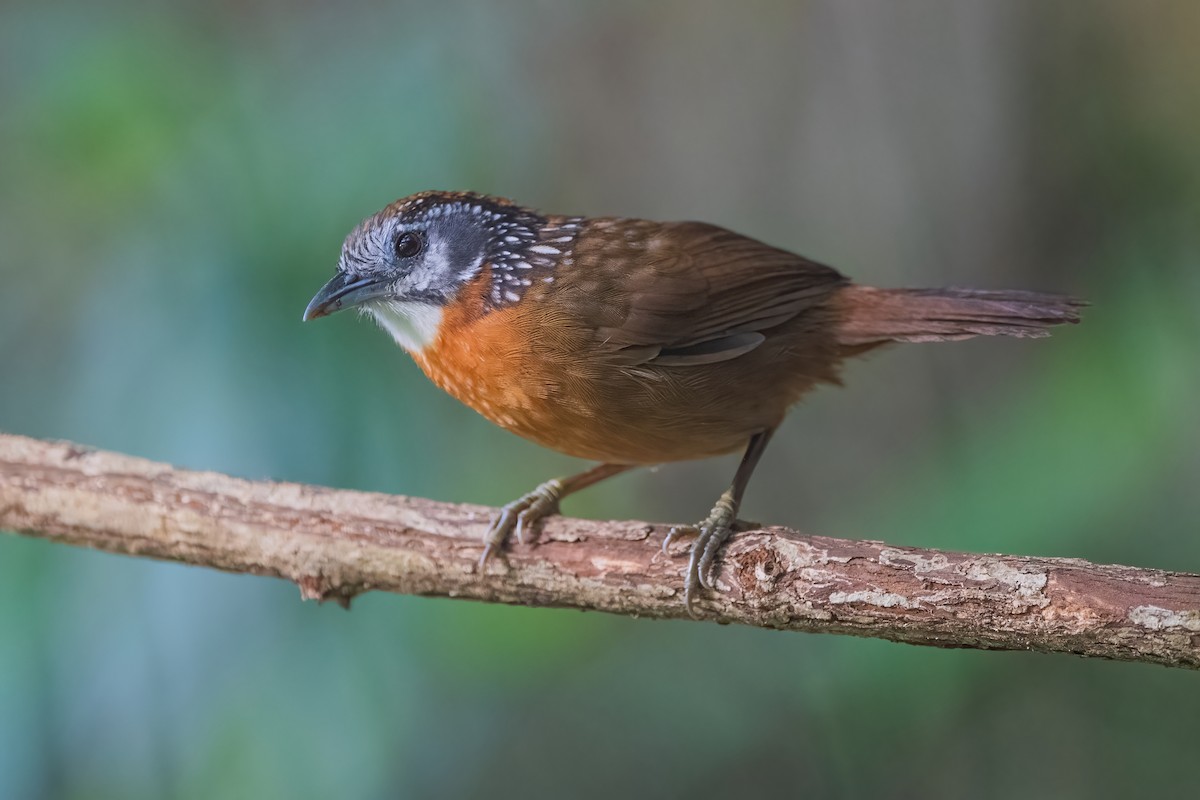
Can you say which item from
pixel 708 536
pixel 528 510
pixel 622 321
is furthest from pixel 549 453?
pixel 708 536

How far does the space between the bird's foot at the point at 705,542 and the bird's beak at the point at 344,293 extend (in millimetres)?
1162

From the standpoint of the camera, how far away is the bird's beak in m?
3.01

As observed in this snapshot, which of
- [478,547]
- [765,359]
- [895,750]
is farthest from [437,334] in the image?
[895,750]

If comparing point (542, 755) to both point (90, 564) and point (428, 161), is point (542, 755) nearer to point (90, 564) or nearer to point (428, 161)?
point (90, 564)

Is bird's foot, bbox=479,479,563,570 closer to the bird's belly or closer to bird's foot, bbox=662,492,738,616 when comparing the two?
the bird's belly

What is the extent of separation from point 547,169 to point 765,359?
2317 millimetres

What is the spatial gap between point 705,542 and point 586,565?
33cm

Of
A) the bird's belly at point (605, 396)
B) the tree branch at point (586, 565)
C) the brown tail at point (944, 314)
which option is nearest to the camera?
the tree branch at point (586, 565)

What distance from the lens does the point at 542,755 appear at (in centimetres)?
415

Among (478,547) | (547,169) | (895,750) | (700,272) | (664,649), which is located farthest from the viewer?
(547,169)

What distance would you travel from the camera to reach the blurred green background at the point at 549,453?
3.89 metres

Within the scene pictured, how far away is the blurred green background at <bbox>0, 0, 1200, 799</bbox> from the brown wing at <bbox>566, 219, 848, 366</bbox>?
4.62 feet

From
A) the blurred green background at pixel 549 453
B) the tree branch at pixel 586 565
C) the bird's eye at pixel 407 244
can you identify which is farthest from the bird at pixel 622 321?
the blurred green background at pixel 549 453

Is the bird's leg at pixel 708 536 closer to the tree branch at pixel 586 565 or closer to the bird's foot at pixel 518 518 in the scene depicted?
the tree branch at pixel 586 565
